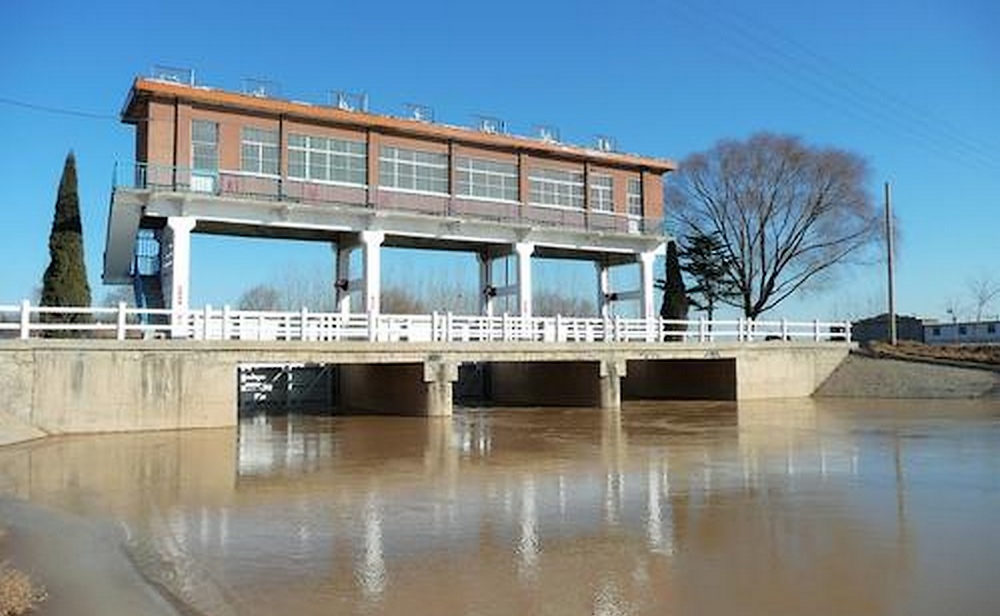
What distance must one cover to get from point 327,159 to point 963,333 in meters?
52.1

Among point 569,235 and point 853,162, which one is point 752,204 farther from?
point 569,235

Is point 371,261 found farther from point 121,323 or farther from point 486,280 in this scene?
point 121,323

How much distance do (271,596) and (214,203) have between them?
23.1 m

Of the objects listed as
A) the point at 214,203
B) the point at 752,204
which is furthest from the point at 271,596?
the point at 752,204

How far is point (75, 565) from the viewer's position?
8117 millimetres

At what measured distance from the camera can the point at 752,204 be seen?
158 feet

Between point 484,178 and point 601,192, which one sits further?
point 601,192

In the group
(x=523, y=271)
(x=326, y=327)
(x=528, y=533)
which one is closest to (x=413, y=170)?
→ (x=523, y=271)

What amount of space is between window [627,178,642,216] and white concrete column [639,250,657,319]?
184 cm

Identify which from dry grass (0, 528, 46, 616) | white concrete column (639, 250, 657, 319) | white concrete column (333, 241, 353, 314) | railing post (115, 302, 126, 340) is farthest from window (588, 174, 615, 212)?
dry grass (0, 528, 46, 616)

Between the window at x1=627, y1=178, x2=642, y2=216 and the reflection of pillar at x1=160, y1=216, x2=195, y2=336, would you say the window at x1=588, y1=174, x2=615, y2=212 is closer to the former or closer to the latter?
the window at x1=627, y1=178, x2=642, y2=216

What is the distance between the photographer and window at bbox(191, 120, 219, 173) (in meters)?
28.5

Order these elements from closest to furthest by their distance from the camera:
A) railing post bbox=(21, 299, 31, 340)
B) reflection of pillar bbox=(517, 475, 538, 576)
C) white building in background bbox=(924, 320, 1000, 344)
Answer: reflection of pillar bbox=(517, 475, 538, 576), railing post bbox=(21, 299, 31, 340), white building in background bbox=(924, 320, 1000, 344)

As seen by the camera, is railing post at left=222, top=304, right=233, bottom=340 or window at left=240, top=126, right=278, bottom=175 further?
window at left=240, top=126, right=278, bottom=175
